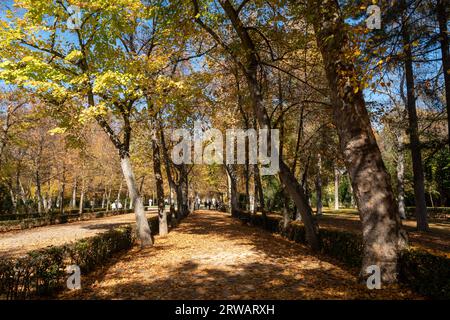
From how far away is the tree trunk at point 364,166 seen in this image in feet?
21.7

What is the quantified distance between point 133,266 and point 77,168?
30.3 meters

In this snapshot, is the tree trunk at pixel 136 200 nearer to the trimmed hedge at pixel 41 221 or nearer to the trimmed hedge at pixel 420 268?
the trimmed hedge at pixel 420 268

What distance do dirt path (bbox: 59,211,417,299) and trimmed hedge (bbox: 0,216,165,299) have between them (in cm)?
43

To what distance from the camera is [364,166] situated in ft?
22.2

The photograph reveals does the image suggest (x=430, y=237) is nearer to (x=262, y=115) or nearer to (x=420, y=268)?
(x=262, y=115)

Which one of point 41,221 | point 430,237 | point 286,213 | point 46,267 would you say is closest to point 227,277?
point 46,267

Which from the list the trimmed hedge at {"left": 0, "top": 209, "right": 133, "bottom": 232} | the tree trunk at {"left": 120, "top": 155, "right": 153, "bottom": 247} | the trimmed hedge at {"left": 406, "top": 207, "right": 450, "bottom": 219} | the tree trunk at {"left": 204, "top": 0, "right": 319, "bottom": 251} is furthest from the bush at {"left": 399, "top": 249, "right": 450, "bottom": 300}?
the trimmed hedge at {"left": 406, "top": 207, "right": 450, "bottom": 219}

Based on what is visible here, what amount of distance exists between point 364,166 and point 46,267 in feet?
23.4

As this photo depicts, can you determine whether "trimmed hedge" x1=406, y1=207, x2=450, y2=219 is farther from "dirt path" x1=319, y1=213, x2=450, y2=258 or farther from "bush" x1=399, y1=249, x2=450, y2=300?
"bush" x1=399, y1=249, x2=450, y2=300

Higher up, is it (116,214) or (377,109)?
(377,109)

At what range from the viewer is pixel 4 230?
24344 millimetres

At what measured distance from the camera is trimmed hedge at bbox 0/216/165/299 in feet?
20.2
